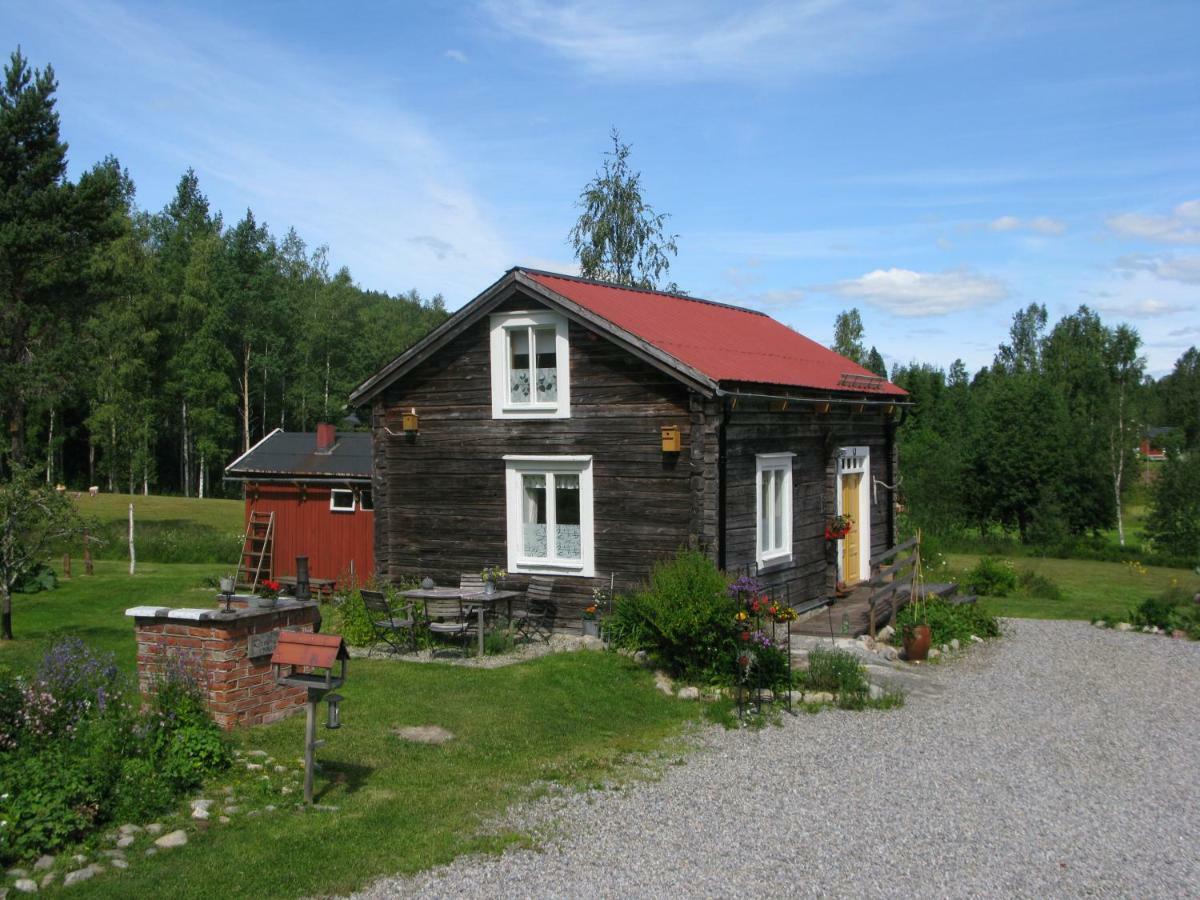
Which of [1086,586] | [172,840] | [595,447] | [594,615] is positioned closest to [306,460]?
[595,447]

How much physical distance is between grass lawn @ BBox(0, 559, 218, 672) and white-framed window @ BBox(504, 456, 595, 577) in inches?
227

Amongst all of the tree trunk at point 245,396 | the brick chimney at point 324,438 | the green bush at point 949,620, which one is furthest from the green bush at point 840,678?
the tree trunk at point 245,396

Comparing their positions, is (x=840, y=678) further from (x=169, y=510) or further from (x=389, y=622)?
(x=169, y=510)

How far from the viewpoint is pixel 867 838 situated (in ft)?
24.7

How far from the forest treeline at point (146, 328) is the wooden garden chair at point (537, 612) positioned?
74.2 ft

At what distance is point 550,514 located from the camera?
15734 millimetres

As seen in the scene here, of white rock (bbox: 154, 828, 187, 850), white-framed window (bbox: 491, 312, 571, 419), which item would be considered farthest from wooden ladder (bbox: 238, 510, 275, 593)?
white rock (bbox: 154, 828, 187, 850)

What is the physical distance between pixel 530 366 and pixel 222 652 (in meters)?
7.66

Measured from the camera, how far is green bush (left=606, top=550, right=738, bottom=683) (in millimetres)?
11688

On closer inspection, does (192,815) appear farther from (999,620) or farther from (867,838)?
(999,620)

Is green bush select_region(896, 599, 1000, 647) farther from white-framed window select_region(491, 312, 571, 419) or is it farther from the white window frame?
white-framed window select_region(491, 312, 571, 419)

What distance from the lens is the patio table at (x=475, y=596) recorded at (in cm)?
1396

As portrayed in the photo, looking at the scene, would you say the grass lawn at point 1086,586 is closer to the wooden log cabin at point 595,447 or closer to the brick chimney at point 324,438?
the wooden log cabin at point 595,447

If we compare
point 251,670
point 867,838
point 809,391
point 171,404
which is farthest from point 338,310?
point 867,838
